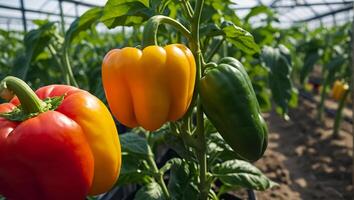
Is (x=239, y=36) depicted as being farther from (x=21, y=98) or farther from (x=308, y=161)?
(x=308, y=161)

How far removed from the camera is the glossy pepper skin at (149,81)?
2.69 ft

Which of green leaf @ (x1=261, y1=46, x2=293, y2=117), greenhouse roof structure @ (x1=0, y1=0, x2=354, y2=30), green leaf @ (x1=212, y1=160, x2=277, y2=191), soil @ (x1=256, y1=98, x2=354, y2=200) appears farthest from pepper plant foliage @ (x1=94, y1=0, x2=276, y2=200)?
greenhouse roof structure @ (x1=0, y1=0, x2=354, y2=30)

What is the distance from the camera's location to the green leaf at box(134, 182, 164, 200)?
1.28 metres

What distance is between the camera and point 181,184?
124 centimetres

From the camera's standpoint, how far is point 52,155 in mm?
703

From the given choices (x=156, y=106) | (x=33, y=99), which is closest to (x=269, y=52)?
(x=156, y=106)

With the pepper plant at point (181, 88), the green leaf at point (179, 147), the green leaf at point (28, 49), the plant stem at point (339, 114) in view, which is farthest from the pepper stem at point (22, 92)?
the plant stem at point (339, 114)

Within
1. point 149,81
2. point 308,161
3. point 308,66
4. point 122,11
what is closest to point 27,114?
point 149,81

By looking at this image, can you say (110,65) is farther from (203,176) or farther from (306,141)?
(306,141)

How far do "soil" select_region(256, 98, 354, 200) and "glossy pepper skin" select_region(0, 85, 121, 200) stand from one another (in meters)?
1.63

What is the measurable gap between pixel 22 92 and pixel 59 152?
16 centimetres

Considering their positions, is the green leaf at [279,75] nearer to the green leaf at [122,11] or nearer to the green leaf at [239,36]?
the green leaf at [239,36]

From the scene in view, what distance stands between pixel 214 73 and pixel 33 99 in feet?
1.38

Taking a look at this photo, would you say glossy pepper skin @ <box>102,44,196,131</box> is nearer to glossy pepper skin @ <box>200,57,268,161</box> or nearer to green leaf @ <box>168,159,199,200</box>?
glossy pepper skin @ <box>200,57,268,161</box>
